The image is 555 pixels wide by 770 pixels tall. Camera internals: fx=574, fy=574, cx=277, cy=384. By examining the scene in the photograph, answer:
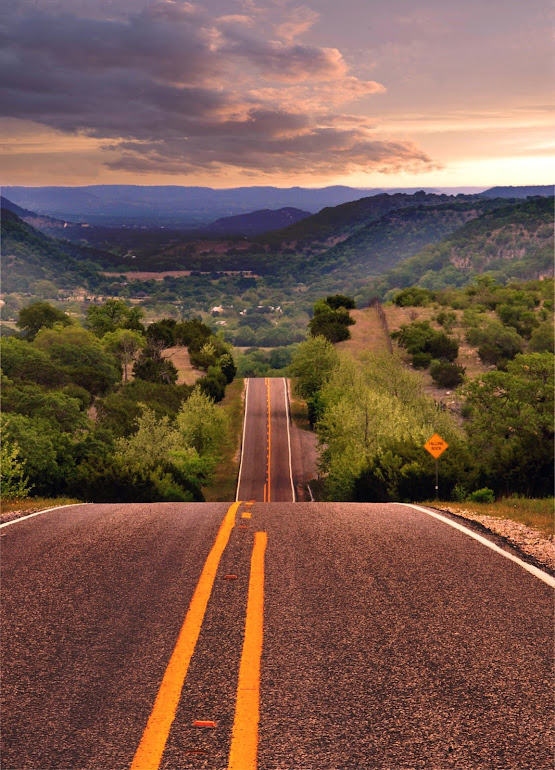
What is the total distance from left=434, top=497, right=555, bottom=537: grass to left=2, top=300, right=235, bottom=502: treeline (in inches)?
517

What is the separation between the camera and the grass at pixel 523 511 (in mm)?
10435

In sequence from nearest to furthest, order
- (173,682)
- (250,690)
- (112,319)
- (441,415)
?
(250,690) < (173,682) < (441,415) < (112,319)

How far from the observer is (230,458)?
59.9m

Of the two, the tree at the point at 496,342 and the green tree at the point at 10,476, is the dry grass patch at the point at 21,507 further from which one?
the tree at the point at 496,342

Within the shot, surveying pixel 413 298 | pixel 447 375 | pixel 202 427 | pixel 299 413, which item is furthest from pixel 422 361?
pixel 413 298

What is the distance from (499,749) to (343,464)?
102 ft

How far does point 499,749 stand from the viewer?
4.05m

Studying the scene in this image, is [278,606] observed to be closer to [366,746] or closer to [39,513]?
[366,746]

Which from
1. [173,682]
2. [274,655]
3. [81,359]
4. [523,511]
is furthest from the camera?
[81,359]

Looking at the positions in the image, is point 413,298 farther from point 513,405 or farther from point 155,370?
point 513,405

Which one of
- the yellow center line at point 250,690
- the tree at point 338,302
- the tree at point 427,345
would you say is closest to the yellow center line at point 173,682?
the yellow center line at point 250,690

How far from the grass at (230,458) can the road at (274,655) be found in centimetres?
4093

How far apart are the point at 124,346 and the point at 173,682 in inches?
3581

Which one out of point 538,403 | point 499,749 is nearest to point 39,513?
point 499,749
